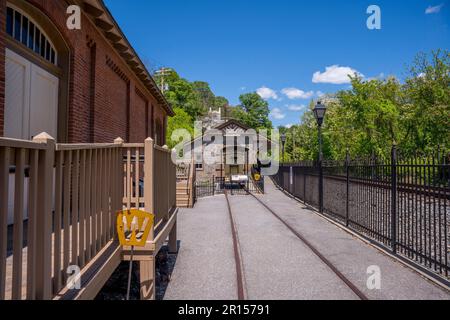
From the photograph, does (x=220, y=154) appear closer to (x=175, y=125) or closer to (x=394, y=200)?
(x=175, y=125)

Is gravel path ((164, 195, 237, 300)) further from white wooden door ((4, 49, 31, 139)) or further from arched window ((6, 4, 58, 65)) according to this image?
arched window ((6, 4, 58, 65))

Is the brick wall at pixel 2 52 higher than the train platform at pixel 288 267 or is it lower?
higher

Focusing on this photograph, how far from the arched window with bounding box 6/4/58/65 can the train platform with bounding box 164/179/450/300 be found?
179 inches

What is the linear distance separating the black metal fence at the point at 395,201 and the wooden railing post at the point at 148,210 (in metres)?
4.18

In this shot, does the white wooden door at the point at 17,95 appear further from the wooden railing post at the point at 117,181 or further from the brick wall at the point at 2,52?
the wooden railing post at the point at 117,181

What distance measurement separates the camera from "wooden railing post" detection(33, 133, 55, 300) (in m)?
2.02

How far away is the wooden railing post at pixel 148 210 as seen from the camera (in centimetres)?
377

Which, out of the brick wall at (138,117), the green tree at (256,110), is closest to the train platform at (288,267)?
the brick wall at (138,117)

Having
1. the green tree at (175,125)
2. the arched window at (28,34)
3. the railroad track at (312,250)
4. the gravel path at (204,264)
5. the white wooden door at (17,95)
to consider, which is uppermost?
the green tree at (175,125)

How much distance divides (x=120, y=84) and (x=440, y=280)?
368 inches

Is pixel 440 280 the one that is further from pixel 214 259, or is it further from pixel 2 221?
pixel 2 221

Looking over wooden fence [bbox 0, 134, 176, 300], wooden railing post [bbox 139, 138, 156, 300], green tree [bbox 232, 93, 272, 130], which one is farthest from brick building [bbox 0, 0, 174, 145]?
green tree [bbox 232, 93, 272, 130]

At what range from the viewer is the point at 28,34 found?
5.14 meters
